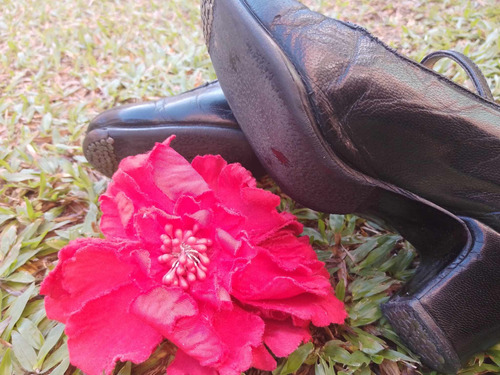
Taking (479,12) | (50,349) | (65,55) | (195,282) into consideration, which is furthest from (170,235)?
(479,12)

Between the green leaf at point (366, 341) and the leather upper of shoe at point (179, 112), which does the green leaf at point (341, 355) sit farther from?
the leather upper of shoe at point (179, 112)

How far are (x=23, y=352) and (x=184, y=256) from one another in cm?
38

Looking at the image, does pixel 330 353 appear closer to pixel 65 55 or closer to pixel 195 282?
pixel 195 282

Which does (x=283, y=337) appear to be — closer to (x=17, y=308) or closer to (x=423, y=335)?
(x=423, y=335)

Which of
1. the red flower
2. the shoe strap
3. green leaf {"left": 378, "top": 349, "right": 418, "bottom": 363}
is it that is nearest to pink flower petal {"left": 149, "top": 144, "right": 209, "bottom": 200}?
the red flower

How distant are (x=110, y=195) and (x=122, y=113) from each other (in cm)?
33

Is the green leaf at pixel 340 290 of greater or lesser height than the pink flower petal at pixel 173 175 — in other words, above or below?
below

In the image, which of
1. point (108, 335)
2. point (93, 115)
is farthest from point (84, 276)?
point (93, 115)

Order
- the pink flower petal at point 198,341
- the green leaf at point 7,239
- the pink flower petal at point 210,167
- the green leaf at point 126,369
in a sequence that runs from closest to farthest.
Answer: the pink flower petal at point 198,341 < the green leaf at point 126,369 < the pink flower petal at point 210,167 < the green leaf at point 7,239

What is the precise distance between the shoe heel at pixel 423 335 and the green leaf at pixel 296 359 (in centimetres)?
17

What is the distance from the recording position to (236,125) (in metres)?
0.96

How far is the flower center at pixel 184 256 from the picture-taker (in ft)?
2.21

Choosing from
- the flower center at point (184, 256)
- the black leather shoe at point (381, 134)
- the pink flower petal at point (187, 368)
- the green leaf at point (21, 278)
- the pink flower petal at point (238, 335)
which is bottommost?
the green leaf at point (21, 278)

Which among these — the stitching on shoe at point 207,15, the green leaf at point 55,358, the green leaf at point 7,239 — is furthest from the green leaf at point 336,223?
the green leaf at point 7,239
